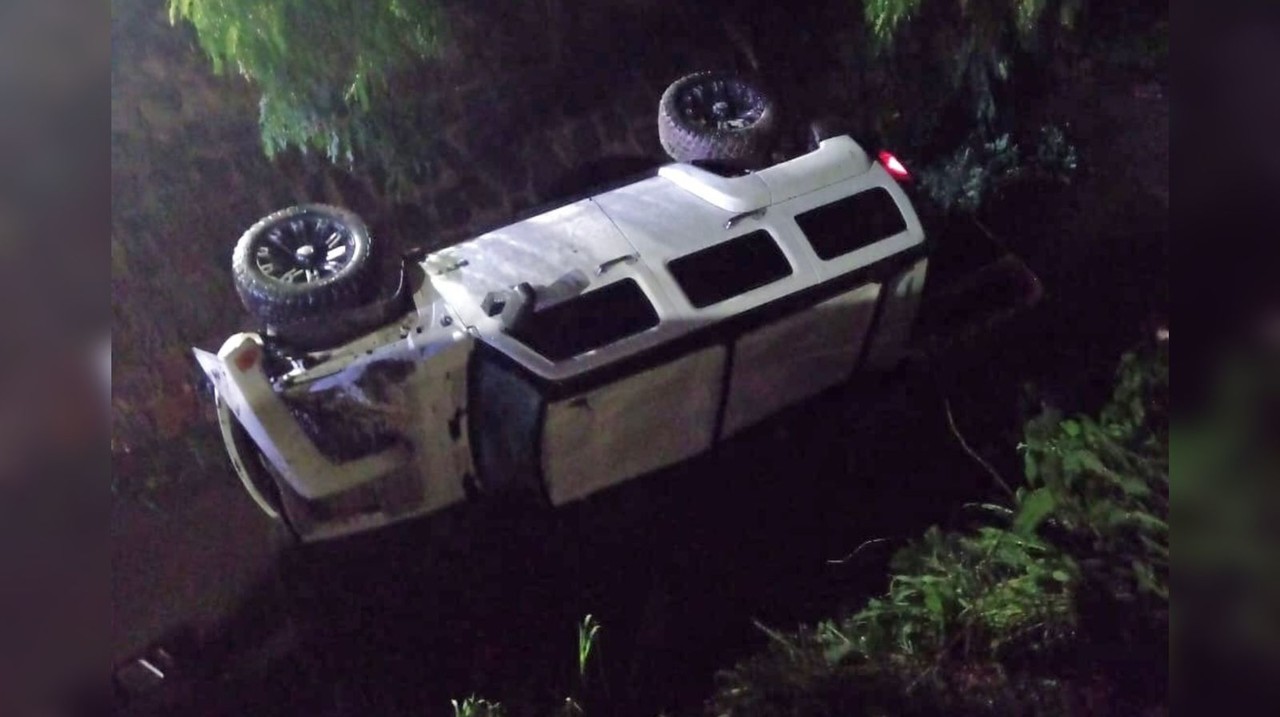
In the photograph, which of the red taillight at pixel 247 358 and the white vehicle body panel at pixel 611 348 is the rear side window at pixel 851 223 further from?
the red taillight at pixel 247 358

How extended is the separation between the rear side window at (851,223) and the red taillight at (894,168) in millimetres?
157

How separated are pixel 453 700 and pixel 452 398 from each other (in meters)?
0.84

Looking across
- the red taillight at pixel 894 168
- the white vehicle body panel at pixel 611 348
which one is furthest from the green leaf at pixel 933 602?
the red taillight at pixel 894 168

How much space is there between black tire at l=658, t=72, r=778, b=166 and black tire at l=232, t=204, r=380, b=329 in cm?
116

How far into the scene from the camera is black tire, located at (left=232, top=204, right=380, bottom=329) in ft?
9.59

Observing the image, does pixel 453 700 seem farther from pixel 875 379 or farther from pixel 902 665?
pixel 875 379

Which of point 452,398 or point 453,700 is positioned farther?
point 452,398

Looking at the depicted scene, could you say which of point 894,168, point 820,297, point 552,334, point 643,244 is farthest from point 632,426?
point 894,168

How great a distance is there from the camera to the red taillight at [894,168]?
353 centimetres

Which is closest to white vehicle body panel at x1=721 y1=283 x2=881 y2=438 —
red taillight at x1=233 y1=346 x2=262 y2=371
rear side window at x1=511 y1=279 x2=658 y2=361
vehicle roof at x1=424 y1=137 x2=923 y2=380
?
vehicle roof at x1=424 y1=137 x2=923 y2=380

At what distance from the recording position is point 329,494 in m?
2.92

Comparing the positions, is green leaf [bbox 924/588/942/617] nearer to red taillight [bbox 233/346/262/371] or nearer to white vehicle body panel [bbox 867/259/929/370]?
white vehicle body panel [bbox 867/259/929/370]

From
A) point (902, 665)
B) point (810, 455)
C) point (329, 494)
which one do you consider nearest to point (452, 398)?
point (329, 494)

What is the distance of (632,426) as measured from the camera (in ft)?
10.3
